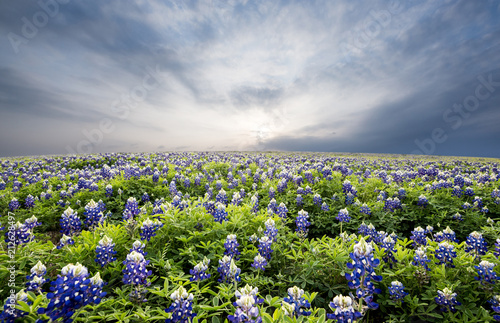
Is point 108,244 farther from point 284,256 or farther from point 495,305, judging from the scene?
point 495,305

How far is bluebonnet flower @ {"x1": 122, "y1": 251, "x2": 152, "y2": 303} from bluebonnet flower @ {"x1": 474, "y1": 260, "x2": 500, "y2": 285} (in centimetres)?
432

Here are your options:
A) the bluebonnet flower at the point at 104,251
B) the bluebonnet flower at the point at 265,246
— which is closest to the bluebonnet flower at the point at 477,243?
the bluebonnet flower at the point at 265,246

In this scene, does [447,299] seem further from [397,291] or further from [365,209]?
[365,209]

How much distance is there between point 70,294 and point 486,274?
4.93 meters

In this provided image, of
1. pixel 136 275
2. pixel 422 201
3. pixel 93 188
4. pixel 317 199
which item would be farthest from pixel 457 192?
pixel 93 188

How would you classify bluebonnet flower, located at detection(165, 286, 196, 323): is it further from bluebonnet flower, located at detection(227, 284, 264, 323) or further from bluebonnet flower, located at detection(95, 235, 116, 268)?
bluebonnet flower, located at detection(95, 235, 116, 268)

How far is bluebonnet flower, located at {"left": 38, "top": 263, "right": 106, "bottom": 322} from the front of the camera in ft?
6.61

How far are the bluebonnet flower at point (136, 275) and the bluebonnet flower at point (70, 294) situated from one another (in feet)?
1.03

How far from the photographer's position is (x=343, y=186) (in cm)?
764

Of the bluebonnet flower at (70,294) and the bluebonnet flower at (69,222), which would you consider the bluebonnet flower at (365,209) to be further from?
the bluebonnet flower at (69,222)

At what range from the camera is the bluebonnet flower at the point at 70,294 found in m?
2.01

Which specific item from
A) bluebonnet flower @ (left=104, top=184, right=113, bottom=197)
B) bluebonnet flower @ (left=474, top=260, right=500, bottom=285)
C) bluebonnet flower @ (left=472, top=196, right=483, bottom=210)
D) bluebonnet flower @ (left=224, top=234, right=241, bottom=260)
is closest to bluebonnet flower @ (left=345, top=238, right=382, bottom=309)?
bluebonnet flower @ (left=224, top=234, right=241, bottom=260)

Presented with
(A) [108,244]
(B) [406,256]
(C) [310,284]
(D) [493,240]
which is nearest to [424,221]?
(D) [493,240]

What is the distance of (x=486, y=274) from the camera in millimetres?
2936
